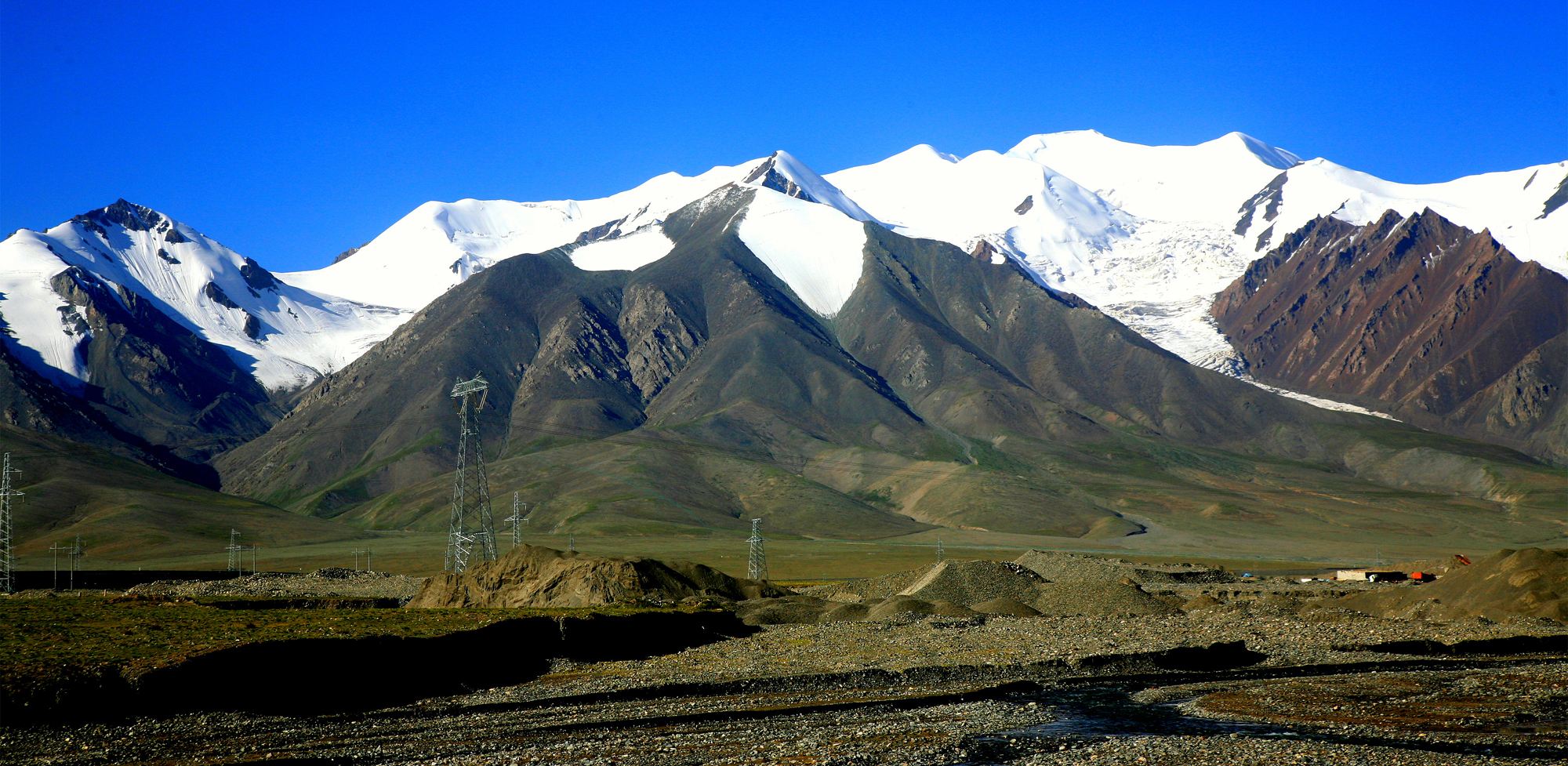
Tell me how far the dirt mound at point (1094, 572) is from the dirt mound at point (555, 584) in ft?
112

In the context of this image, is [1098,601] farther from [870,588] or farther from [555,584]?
[555,584]

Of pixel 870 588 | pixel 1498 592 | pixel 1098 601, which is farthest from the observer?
pixel 870 588

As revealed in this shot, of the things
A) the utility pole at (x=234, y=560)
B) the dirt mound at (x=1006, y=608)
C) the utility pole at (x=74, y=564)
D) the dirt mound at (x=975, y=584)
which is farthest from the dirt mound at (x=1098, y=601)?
the utility pole at (x=234, y=560)

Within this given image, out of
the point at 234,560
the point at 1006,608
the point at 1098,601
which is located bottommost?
the point at 234,560

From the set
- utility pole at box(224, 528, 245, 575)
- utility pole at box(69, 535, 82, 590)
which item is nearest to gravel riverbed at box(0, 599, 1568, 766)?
utility pole at box(69, 535, 82, 590)

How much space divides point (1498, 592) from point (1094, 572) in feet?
147

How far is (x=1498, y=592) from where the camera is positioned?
3228 inches

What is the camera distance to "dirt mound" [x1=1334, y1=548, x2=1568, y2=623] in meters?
79.4

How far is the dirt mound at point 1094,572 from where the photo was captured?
122125 millimetres

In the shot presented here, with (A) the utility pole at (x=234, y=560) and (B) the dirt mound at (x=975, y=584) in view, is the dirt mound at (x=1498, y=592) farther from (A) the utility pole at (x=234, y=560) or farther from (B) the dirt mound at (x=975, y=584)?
(A) the utility pole at (x=234, y=560)

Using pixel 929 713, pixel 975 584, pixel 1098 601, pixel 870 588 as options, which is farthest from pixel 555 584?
pixel 929 713

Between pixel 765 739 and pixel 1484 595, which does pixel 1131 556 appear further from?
pixel 765 739

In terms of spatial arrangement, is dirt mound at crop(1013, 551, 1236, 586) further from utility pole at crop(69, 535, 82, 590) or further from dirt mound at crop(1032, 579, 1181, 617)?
utility pole at crop(69, 535, 82, 590)

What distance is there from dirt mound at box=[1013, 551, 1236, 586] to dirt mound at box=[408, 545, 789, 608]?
34144 mm
